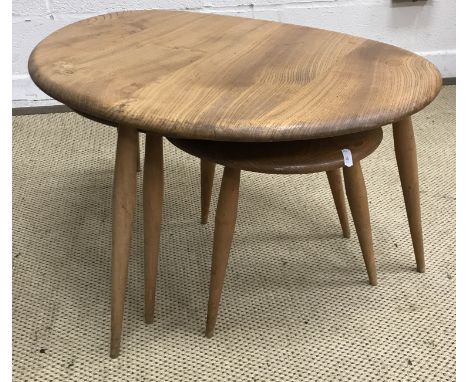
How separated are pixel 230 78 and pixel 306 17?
1260mm

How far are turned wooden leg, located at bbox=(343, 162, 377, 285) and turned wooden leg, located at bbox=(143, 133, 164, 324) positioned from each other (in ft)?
1.20

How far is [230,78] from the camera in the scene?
1.07m

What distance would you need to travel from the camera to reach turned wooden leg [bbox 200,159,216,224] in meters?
1.46

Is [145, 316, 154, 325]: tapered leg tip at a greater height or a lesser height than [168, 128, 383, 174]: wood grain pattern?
lesser

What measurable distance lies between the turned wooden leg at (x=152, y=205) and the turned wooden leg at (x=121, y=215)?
2.2 inches

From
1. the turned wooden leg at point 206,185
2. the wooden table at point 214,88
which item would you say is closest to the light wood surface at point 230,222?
the wooden table at point 214,88

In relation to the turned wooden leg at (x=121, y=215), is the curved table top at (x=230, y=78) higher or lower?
→ higher

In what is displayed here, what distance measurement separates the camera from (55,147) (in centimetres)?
194

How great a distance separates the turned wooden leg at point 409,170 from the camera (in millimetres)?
1221

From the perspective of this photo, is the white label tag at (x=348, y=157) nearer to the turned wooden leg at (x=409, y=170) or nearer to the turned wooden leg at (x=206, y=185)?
the turned wooden leg at (x=409, y=170)

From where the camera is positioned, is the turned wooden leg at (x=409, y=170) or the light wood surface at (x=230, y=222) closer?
the light wood surface at (x=230, y=222)

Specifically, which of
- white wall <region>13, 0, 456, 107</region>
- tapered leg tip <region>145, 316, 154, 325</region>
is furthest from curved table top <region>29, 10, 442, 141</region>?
white wall <region>13, 0, 456, 107</region>

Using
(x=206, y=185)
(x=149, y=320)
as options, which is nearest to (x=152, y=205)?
(x=149, y=320)

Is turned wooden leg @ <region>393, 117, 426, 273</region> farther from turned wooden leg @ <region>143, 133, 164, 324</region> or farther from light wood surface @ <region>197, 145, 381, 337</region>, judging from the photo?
turned wooden leg @ <region>143, 133, 164, 324</region>
